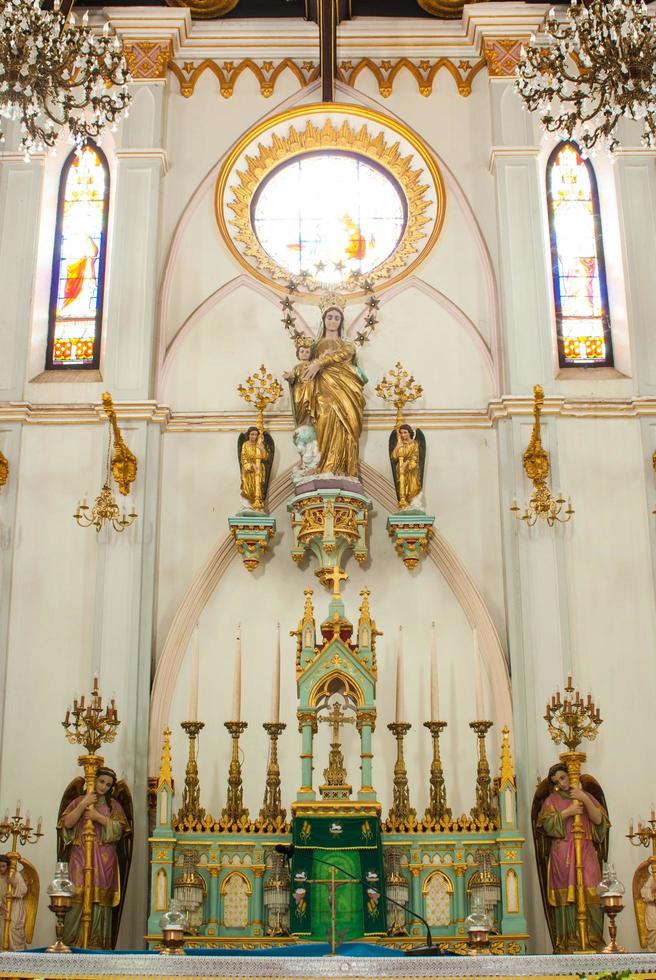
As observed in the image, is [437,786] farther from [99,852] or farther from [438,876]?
[99,852]

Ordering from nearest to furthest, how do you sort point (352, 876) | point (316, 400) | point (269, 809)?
point (352, 876) → point (269, 809) → point (316, 400)

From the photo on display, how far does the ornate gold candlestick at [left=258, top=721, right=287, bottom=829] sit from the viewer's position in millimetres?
11486

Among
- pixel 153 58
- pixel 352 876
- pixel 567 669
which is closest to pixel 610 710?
pixel 567 669

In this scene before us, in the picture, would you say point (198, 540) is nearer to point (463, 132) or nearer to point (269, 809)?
point (269, 809)

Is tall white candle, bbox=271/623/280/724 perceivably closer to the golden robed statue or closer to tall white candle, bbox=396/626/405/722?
tall white candle, bbox=396/626/405/722

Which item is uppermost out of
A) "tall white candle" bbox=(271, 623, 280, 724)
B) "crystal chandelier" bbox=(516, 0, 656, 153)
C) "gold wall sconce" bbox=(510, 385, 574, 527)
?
"crystal chandelier" bbox=(516, 0, 656, 153)

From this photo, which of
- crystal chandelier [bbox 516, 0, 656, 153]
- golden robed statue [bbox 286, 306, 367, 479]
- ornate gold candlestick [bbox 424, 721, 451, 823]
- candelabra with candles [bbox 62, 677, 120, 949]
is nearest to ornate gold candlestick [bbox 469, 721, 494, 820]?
ornate gold candlestick [bbox 424, 721, 451, 823]

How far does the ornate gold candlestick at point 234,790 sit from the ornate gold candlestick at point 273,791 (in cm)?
19

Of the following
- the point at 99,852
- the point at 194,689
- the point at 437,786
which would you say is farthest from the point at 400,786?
the point at 99,852

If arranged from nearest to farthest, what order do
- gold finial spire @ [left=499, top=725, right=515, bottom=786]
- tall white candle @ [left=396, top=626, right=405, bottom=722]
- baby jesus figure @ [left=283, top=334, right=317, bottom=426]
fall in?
1. gold finial spire @ [left=499, top=725, right=515, bottom=786]
2. tall white candle @ [left=396, top=626, right=405, bottom=722]
3. baby jesus figure @ [left=283, top=334, right=317, bottom=426]

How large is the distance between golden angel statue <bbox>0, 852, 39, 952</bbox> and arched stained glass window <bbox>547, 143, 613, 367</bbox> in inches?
281

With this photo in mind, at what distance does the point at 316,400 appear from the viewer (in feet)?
44.2

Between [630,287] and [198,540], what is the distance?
5039 millimetres

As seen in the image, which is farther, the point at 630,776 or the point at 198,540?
the point at 198,540
